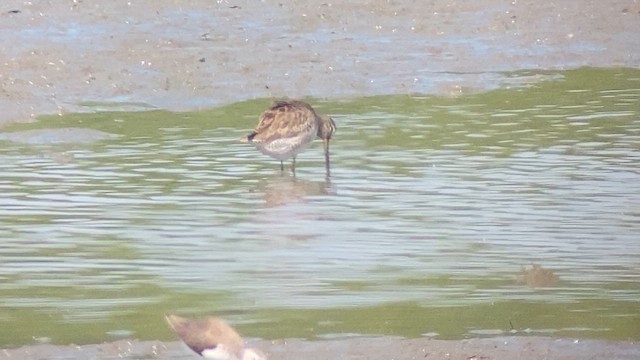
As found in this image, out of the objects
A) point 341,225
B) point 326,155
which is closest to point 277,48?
point 326,155

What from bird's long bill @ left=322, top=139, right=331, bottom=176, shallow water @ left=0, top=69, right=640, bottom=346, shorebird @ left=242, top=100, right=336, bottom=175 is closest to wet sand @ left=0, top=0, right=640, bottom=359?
shallow water @ left=0, top=69, right=640, bottom=346

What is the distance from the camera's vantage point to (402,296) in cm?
756

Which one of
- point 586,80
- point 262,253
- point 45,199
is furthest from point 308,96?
point 262,253

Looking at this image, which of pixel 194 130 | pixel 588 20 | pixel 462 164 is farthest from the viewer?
pixel 588 20

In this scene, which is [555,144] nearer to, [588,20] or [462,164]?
[462,164]

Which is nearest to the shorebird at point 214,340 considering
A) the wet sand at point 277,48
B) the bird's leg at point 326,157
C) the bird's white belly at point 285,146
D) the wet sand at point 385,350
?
the wet sand at point 385,350

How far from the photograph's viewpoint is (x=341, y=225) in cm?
911

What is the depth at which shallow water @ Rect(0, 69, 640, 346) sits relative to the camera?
7.29m

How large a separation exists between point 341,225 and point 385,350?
2.42m

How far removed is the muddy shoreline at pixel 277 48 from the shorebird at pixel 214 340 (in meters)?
6.59

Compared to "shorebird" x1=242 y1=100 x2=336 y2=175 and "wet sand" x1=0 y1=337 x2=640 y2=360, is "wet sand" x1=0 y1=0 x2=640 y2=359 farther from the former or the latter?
"wet sand" x1=0 y1=337 x2=640 y2=360

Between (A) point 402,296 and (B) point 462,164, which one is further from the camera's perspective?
(B) point 462,164

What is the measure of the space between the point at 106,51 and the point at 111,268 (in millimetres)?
6832

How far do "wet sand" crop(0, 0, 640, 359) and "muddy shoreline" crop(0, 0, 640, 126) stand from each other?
0.02 metres
